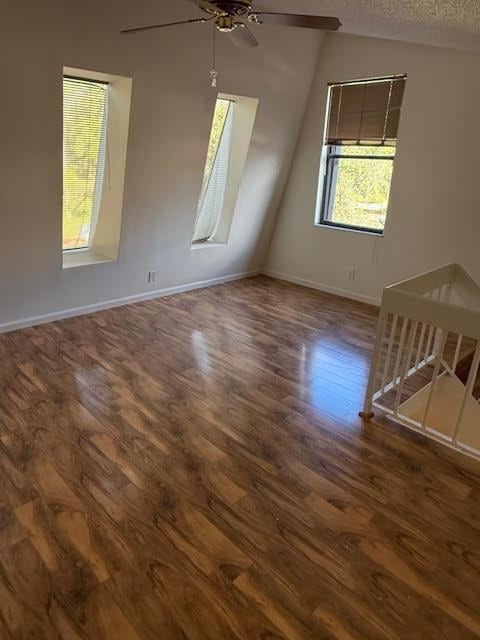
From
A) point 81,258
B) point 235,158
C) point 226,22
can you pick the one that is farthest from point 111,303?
point 226,22

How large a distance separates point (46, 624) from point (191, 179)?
381cm

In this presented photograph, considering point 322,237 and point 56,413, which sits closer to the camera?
point 56,413

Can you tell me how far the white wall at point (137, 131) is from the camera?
10.1 ft

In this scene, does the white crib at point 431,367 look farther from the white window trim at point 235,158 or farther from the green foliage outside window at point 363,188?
the white window trim at point 235,158

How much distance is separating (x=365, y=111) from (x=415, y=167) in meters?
0.83

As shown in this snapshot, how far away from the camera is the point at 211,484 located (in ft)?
7.15

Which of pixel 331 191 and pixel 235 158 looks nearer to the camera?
Result: pixel 235 158

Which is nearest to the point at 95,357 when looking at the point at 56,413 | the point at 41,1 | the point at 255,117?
the point at 56,413

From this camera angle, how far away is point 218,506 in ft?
6.72

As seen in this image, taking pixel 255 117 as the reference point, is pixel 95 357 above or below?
below

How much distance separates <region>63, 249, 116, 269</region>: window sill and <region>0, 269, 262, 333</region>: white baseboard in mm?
415

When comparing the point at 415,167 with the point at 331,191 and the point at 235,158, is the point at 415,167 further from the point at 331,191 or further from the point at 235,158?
the point at 235,158

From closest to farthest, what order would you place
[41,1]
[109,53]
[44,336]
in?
[41,1] < [109,53] < [44,336]

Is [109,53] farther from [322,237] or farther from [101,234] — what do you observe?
[322,237]
